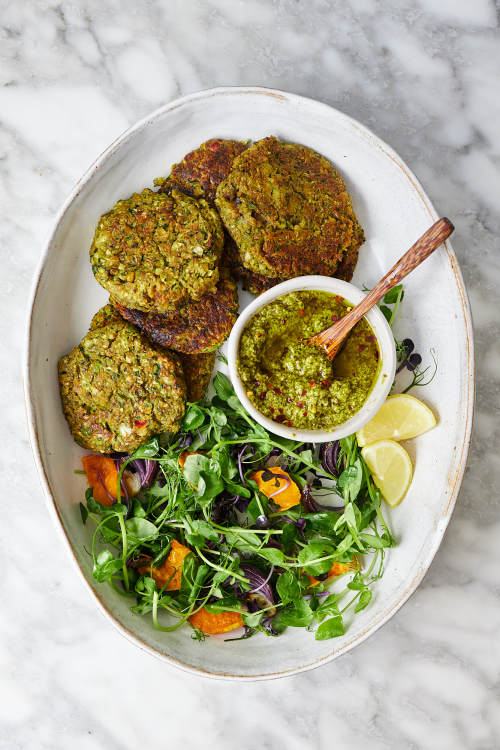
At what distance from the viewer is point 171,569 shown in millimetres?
2660

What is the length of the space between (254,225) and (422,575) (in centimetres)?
169

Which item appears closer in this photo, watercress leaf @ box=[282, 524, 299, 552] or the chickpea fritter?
the chickpea fritter

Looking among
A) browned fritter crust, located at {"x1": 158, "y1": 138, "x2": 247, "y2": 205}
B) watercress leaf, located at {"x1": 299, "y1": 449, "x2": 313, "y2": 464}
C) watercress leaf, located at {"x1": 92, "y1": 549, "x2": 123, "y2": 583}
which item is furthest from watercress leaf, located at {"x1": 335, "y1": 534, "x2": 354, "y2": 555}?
browned fritter crust, located at {"x1": 158, "y1": 138, "x2": 247, "y2": 205}

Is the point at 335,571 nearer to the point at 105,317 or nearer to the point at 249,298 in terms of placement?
the point at 249,298

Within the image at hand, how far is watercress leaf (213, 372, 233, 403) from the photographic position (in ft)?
8.43

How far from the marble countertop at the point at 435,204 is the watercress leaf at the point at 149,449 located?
2.60 feet

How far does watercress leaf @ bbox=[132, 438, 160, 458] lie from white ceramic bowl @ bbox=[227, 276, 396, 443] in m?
0.47

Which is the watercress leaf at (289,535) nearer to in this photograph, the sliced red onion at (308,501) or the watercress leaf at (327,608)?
the sliced red onion at (308,501)

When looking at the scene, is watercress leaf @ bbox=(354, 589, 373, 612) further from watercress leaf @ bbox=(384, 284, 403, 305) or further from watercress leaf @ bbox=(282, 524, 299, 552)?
watercress leaf @ bbox=(384, 284, 403, 305)

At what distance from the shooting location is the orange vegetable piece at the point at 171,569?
2627 mm

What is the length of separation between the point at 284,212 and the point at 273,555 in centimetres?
148

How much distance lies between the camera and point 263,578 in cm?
265

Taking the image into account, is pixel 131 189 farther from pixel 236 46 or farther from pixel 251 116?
pixel 236 46

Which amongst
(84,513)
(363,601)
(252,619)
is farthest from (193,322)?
(363,601)
